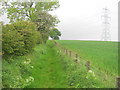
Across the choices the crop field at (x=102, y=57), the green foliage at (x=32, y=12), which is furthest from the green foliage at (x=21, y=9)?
the crop field at (x=102, y=57)

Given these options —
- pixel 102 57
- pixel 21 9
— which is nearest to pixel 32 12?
pixel 21 9

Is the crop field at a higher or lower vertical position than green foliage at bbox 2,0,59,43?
lower

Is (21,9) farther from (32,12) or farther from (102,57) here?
(102,57)

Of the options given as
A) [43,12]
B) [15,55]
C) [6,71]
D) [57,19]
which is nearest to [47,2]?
[43,12]

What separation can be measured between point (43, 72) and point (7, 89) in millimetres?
3557

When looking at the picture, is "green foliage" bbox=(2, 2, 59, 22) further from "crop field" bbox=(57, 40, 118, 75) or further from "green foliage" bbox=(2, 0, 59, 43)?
"crop field" bbox=(57, 40, 118, 75)

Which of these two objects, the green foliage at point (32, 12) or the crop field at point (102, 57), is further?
the green foliage at point (32, 12)

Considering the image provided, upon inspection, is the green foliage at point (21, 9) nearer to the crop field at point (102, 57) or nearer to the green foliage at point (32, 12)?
the green foliage at point (32, 12)

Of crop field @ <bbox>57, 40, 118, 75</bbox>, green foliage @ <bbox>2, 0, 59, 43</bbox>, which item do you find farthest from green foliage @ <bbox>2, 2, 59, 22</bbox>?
crop field @ <bbox>57, 40, 118, 75</bbox>

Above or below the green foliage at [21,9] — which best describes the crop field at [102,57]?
below

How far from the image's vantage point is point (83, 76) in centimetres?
723

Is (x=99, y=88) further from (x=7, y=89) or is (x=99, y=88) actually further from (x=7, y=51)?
(x=7, y=51)

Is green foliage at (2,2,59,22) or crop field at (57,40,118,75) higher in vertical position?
green foliage at (2,2,59,22)

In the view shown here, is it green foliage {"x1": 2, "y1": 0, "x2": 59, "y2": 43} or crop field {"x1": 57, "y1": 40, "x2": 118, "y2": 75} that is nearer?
crop field {"x1": 57, "y1": 40, "x2": 118, "y2": 75}
